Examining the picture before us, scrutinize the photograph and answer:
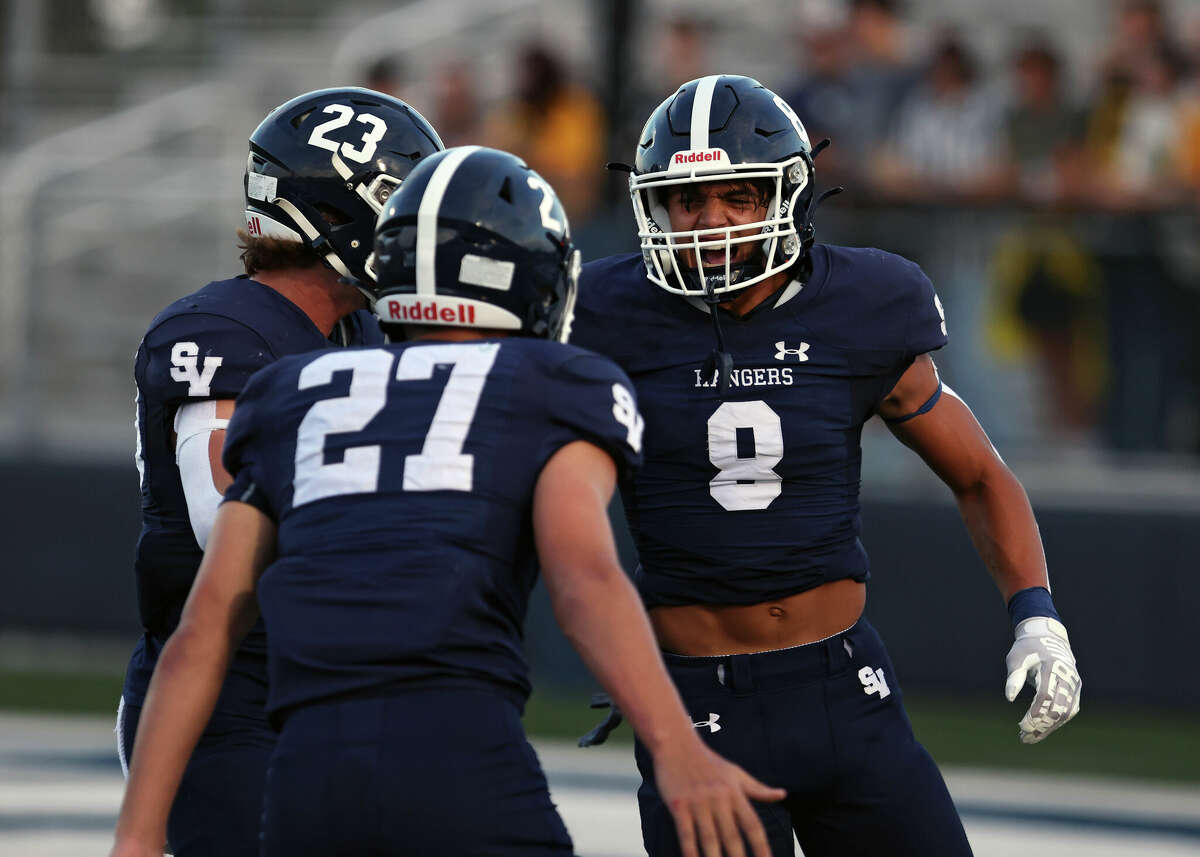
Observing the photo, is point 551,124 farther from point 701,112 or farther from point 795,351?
point 795,351

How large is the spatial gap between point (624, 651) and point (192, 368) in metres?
1.17

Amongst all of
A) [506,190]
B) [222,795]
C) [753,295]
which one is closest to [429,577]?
[506,190]

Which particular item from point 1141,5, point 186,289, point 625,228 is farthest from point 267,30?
point 1141,5

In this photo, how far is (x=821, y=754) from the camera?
3.54 meters

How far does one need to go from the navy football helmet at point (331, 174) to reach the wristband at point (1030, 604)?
1.51 meters

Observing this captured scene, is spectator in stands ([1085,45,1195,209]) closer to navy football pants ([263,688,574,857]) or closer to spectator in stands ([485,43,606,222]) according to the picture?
spectator in stands ([485,43,606,222])

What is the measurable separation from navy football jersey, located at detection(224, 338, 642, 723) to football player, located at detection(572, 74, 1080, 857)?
0.96m

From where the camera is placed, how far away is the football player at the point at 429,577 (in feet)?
8.17

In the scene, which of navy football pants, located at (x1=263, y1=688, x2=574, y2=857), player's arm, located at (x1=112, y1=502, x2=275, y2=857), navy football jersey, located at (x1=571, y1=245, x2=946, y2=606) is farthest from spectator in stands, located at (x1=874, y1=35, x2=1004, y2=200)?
navy football pants, located at (x1=263, y1=688, x2=574, y2=857)

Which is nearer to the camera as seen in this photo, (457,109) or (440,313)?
(440,313)

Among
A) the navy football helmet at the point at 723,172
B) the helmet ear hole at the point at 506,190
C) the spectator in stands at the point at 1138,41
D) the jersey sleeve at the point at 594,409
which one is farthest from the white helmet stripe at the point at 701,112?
the spectator in stands at the point at 1138,41

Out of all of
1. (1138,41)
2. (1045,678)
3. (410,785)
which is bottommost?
(1045,678)

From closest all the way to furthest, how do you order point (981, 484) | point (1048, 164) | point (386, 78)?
1. point (981, 484)
2. point (1048, 164)
3. point (386, 78)

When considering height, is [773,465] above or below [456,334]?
below
